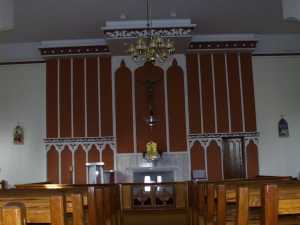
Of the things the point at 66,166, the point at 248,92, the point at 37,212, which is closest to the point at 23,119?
the point at 66,166

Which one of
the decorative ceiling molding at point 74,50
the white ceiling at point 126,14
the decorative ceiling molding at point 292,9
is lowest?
the decorative ceiling molding at point 292,9

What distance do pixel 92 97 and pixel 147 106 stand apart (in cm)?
146

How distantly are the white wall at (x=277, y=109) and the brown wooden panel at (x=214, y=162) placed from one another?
116 cm

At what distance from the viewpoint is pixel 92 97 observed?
1091cm

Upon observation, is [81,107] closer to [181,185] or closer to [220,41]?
[220,41]

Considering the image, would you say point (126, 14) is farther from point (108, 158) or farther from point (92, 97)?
point (108, 158)

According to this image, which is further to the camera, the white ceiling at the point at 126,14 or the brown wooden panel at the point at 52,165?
the brown wooden panel at the point at 52,165

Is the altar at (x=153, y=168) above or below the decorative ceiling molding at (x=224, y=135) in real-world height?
below

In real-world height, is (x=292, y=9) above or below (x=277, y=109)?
above

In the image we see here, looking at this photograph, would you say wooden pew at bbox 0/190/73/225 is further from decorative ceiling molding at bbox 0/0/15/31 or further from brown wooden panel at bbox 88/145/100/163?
brown wooden panel at bbox 88/145/100/163

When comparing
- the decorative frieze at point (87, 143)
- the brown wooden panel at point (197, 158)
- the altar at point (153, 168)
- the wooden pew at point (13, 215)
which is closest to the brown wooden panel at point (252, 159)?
the brown wooden panel at point (197, 158)

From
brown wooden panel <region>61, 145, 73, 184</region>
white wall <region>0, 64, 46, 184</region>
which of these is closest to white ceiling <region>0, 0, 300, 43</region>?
white wall <region>0, 64, 46, 184</region>

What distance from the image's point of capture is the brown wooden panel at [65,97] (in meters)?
10.8

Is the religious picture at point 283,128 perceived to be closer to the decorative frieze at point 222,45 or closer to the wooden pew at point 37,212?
the decorative frieze at point 222,45
